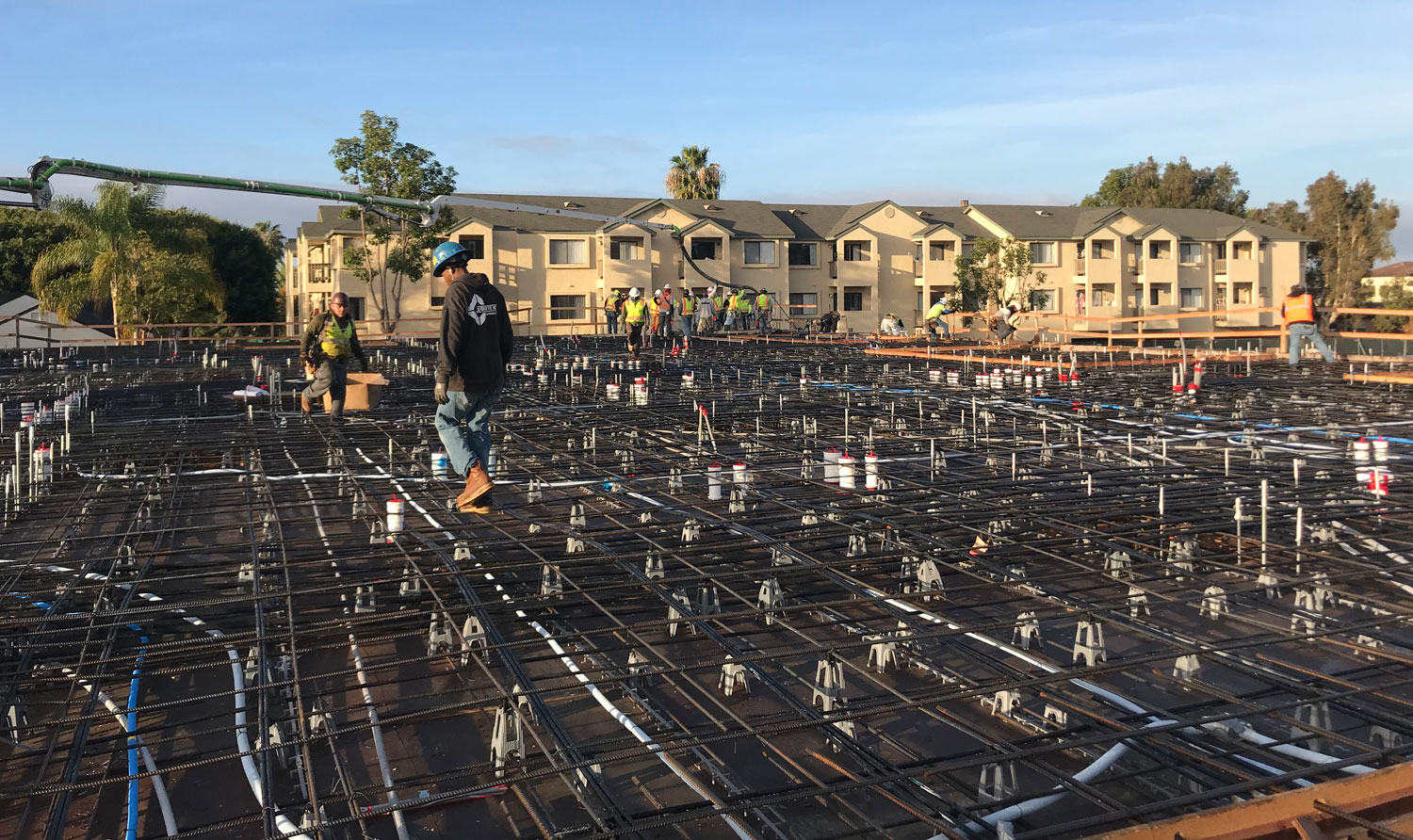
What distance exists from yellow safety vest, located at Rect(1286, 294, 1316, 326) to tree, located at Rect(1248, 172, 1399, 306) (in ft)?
168

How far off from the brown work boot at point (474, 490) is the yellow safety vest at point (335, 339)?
645 cm

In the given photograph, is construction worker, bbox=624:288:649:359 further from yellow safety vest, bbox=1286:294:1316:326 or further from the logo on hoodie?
the logo on hoodie

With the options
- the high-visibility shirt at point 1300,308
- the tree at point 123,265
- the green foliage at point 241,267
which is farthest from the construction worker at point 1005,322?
the green foliage at point 241,267

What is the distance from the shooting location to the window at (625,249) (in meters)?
52.8

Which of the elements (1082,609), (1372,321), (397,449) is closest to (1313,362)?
(397,449)

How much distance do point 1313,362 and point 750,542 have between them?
644 inches

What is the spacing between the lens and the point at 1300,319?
59.5 ft

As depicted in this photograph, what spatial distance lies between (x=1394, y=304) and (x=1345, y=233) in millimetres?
5111

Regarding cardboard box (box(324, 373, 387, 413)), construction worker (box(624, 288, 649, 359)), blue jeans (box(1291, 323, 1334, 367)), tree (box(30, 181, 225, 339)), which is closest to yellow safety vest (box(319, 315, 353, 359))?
cardboard box (box(324, 373, 387, 413))

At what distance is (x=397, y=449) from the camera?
11938mm

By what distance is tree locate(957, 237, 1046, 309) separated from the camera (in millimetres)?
52938

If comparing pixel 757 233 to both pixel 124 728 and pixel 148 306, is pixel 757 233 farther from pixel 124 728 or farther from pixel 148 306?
pixel 124 728

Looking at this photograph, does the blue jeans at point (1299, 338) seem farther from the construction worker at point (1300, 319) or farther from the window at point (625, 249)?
the window at point (625, 249)

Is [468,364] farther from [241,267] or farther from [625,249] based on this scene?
[241,267]
